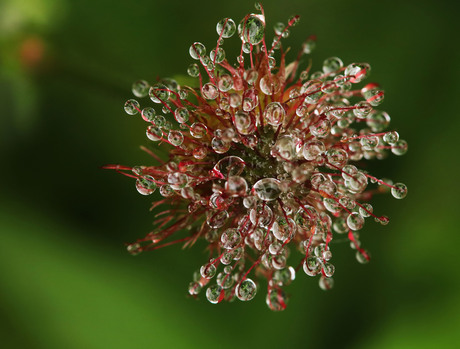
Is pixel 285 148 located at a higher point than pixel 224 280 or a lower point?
higher

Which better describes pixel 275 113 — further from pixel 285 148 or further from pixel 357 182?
pixel 357 182

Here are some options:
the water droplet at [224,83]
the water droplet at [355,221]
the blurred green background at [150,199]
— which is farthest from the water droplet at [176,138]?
the blurred green background at [150,199]

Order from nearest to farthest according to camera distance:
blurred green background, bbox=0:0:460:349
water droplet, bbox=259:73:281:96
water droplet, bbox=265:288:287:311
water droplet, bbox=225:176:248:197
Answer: water droplet, bbox=225:176:248:197, water droplet, bbox=259:73:281:96, water droplet, bbox=265:288:287:311, blurred green background, bbox=0:0:460:349

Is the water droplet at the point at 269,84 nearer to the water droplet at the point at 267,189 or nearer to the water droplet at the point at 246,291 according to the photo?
the water droplet at the point at 267,189

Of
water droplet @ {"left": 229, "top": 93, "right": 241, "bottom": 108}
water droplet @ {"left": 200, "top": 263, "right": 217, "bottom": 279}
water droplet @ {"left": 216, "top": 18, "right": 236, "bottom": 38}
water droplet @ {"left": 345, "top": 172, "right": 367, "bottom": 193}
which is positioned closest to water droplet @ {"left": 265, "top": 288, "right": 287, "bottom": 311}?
water droplet @ {"left": 200, "top": 263, "right": 217, "bottom": 279}

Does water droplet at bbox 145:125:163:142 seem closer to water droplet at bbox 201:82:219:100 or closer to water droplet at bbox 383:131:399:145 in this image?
water droplet at bbox 201:82:219:100

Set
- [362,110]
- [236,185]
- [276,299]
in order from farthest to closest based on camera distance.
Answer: [276,299] < [362,110] < [236,185]

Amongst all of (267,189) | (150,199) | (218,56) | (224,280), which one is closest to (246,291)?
(224,280)
